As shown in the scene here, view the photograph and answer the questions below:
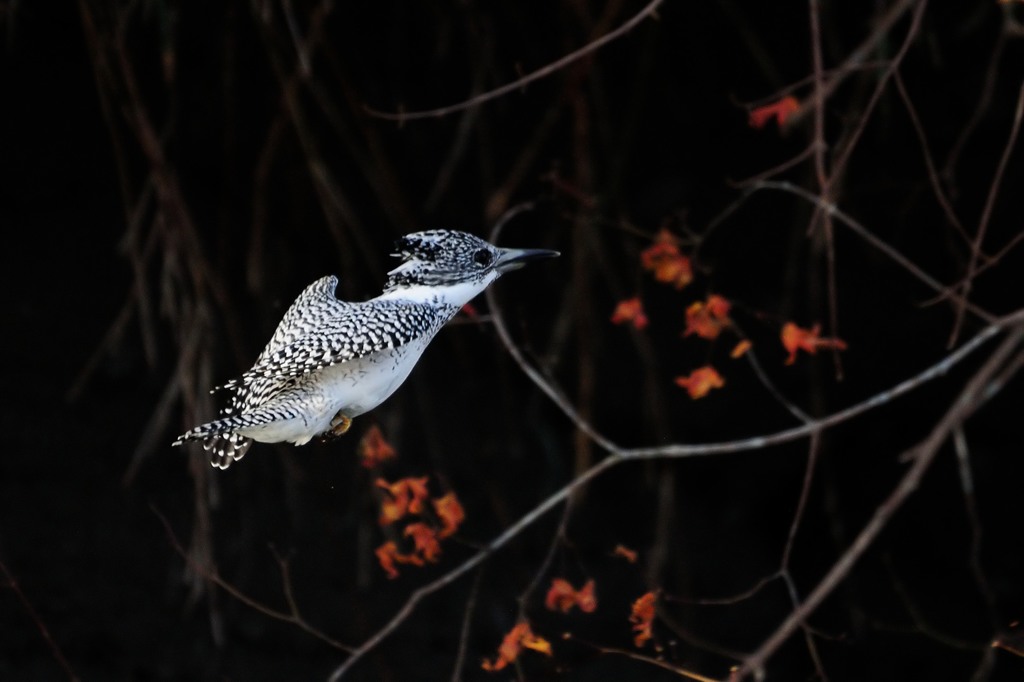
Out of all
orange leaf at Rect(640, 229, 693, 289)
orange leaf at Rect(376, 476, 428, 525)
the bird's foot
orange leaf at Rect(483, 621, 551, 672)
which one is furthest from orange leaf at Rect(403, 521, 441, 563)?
the bird's foot

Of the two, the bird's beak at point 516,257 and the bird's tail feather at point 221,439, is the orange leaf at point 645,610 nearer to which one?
the bird's beak at point 516,257

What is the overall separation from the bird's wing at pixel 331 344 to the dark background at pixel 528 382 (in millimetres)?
1588

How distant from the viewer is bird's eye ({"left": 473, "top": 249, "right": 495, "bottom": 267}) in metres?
1.16

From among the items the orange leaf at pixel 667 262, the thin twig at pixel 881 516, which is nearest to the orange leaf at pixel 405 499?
the orange leaf at pixel 667 262

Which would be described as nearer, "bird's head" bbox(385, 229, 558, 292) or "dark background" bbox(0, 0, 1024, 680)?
"bird's head" bbox(385, 229, 558, 292)

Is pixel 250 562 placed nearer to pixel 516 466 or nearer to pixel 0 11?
pixel 516 466

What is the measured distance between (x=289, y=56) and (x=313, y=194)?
0.44 meters

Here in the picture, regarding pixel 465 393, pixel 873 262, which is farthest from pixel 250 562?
pixel 873 262

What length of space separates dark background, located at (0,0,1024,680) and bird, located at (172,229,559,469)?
153 centimetres

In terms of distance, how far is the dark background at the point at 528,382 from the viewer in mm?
3074

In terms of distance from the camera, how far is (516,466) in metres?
3.75

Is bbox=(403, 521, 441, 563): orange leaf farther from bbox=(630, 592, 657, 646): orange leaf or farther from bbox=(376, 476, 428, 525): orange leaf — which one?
bbox=(630, 592, 657, 646): orange leaf

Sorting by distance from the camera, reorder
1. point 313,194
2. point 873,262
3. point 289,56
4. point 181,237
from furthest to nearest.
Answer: point 873,262
point 313,194
point 289,56
point 181,237

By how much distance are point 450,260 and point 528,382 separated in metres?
2.49
